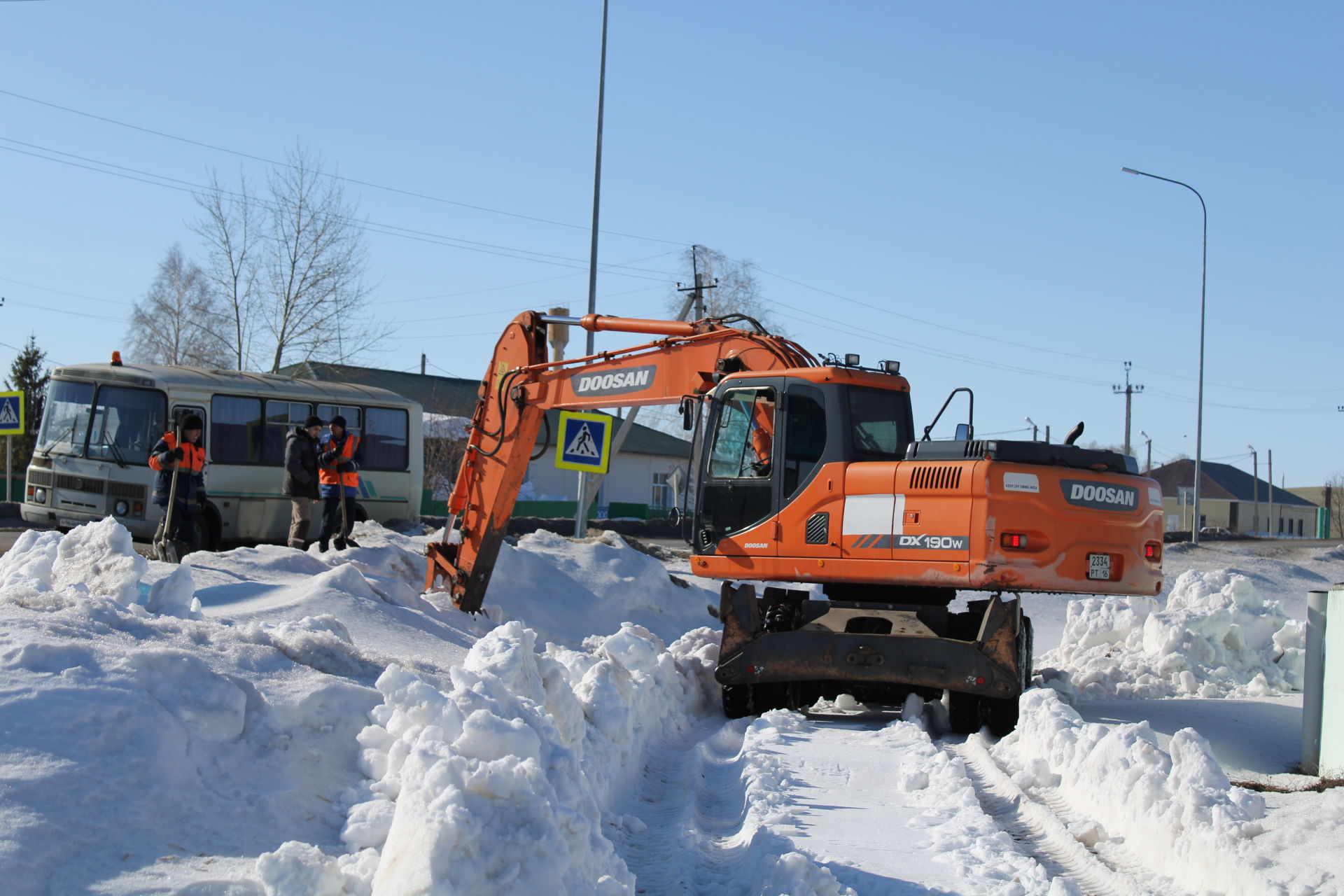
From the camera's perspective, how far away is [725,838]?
583 cm

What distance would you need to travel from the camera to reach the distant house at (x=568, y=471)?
149 feet

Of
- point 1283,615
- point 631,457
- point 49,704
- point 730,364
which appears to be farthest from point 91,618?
point 631,457

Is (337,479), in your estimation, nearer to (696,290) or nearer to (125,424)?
(125,424)

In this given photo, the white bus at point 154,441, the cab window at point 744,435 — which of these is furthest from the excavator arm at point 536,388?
the white bus at point 154,441

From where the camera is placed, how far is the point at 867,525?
9.66m

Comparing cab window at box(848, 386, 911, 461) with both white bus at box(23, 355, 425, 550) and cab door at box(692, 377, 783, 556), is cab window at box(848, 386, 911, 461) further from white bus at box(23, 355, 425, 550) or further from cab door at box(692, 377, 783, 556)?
white bus at box(23, 355, 425, 550)

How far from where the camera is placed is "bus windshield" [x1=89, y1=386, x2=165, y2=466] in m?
16.6

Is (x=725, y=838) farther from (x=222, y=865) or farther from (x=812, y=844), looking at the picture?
(x=222, y=865)

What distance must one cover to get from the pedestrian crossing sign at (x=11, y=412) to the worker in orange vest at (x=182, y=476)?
27.4 feet

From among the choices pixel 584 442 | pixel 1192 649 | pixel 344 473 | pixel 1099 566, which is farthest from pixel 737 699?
pixel 344 473

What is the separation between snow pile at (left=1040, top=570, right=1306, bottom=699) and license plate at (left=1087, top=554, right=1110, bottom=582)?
7.20 feet

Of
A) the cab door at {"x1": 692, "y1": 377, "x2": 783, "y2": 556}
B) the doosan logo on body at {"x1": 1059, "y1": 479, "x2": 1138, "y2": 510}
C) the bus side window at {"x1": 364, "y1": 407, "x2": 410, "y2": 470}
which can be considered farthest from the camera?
the bus side window at {"x1": 364, "y1": 407, "x2": 410, "y2": 470}

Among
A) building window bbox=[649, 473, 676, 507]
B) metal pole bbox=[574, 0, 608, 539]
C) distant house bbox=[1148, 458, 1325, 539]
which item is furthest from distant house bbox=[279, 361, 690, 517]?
distant house bbox=[1148, 458, 1325, 539]

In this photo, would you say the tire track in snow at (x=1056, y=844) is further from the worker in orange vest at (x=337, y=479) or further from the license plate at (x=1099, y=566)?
the worker in orange vest at (x=337, y=479)
